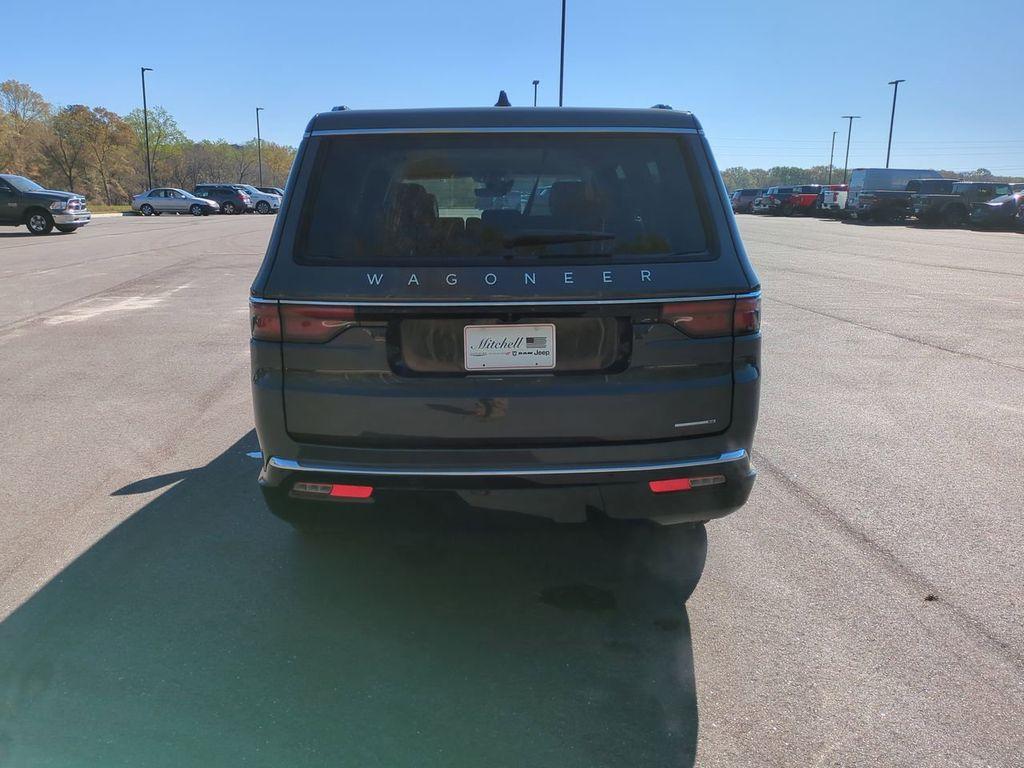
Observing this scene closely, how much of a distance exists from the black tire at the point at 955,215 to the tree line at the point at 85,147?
197 ft

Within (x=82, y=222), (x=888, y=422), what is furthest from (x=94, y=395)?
(x=82, y=222)

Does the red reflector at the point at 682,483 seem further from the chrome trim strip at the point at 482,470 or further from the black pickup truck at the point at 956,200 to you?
the black pickup truck at the point at 956,200

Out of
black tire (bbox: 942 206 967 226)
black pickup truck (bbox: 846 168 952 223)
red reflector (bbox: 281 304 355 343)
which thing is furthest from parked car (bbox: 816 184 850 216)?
red reflector (bbox: 281 304 355 343)

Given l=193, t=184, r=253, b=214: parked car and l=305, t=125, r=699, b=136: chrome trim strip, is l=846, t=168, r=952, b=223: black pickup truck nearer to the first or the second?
l=193, t=184, r=253, b=214: parked car

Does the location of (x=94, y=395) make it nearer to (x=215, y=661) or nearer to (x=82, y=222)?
(x=215, y=661)

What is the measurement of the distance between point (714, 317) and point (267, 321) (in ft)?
5.28

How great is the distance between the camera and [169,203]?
1972 inches

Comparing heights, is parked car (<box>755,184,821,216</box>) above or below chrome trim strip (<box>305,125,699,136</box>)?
below

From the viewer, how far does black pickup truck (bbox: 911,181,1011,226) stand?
112ft

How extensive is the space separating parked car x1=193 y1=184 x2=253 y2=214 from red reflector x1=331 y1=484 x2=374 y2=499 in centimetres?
5432

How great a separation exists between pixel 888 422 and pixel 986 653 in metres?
3.25

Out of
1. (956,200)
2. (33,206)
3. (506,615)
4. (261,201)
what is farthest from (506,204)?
(261,201)

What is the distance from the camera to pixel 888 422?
6125 millimetres

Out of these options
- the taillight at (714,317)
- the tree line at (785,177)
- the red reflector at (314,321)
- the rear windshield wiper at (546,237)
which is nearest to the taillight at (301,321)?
the red reflector at (314,321)
